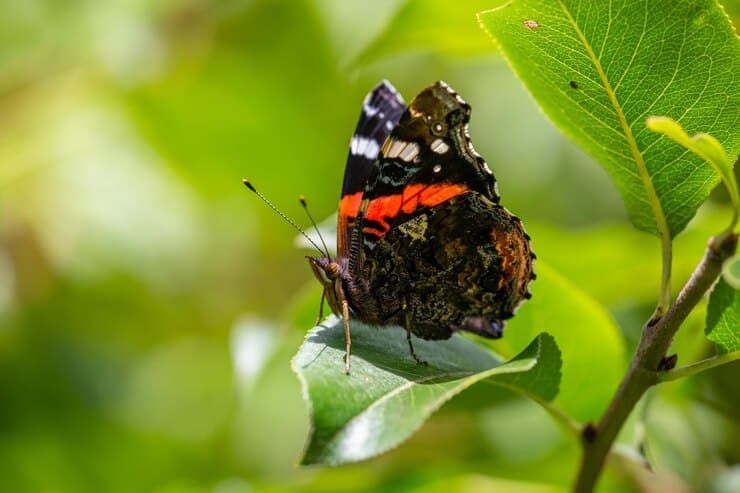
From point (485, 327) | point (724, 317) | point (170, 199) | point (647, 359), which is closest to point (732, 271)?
point (724, 317)

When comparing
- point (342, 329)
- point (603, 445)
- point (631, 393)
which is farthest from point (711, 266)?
point (342, 329)

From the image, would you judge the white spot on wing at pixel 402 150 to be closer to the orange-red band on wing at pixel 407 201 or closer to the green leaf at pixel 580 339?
the orange-red band on wing at pixel 407 201

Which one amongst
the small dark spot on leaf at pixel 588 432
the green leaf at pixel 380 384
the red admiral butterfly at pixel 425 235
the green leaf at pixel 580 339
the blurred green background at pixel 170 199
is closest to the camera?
the green leaf at pixel 380 384

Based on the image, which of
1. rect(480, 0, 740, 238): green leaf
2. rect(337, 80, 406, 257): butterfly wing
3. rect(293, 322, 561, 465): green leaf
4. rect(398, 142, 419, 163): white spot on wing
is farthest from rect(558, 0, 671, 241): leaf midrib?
rect(337, 80, 406, 257): butterfly wing

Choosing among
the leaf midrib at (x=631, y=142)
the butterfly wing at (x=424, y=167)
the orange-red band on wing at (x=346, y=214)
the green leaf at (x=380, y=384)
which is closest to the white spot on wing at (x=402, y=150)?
the butterfly wing at (x=424, y=167)

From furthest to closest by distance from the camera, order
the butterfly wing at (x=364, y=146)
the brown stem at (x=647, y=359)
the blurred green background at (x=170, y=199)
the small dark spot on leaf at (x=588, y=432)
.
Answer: the blurred green background at (x=170, y=199), the butterfly wing at (x=364, y=146), the small dark spot on leaf at (x=588, y=432), the brown stem at (x=647, y=359)
